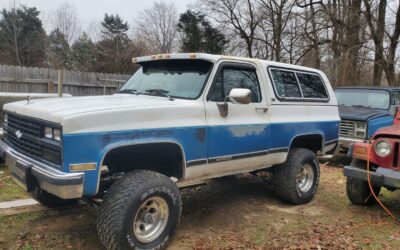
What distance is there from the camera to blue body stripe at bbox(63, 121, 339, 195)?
3736 millimetres

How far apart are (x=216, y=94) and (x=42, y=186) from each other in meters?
2.24

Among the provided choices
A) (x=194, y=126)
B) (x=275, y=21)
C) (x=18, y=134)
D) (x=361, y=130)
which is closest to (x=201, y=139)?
(x=194, y=126)

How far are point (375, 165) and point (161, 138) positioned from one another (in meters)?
3.33

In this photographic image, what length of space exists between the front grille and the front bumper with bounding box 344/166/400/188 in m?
4.01

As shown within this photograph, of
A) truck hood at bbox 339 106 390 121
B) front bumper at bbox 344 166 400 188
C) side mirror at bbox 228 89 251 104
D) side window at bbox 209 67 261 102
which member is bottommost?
front bumper at bbox 344 166 400 188

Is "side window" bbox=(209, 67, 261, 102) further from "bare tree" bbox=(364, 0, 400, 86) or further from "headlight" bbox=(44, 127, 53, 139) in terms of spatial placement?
"bare tree" bbox=(364, 0, 400, 86)

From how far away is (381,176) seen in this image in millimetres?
5426

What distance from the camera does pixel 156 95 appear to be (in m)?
5.07

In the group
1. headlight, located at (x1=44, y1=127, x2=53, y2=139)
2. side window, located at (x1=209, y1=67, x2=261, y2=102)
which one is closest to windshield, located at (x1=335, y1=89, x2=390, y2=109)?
side window, located at (x1=209, y1=67, x2=261, y2=102)

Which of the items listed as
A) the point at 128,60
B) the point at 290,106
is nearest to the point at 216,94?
the point at 290,106

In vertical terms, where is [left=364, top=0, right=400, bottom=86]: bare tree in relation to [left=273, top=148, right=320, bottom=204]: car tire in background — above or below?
above

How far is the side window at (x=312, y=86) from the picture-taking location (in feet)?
21.3

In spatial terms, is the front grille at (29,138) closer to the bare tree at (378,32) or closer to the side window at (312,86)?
the side window at (312,86)

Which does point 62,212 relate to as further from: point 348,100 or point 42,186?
point 348,100
